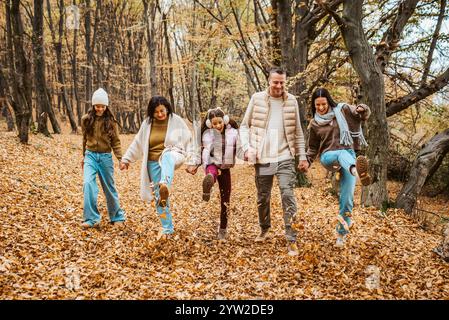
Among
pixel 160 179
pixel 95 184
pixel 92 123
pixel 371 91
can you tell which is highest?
pixel 371 91


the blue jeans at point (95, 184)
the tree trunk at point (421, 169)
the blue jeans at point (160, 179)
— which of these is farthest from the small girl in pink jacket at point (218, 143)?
the tree trunk at point (421, 169)

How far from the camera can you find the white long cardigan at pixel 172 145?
514 centimetres

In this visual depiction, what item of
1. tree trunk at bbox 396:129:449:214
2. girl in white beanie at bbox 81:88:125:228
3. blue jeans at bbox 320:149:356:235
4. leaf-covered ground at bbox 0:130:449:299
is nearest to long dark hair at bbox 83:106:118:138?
girl in white beanie at bbox 81:88:125:228

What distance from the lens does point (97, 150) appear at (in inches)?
227

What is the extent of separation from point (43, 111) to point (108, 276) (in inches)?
549

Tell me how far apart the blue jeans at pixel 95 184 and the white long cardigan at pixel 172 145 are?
61 centimetres

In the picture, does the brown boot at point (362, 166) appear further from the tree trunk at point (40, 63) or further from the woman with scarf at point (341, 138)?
the tree trunk at point (40, 63)

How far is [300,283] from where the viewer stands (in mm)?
3967

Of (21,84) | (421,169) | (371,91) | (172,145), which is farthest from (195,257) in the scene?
(21,84)

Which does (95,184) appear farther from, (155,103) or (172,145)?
(155,103)

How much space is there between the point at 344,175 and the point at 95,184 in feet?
12.0

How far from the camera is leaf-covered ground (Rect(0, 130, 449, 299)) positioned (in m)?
3.74
